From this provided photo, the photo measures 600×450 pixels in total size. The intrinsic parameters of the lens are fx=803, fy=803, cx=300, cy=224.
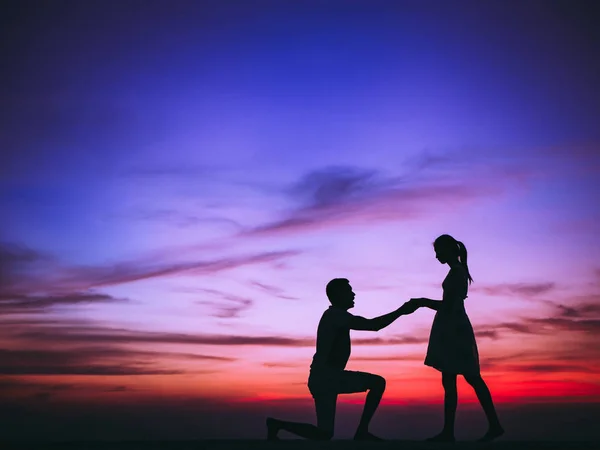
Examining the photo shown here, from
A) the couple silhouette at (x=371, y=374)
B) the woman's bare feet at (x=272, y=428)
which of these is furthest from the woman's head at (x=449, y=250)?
the woman's bare feet at (x=272, y=428)

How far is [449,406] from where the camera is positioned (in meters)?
12.0

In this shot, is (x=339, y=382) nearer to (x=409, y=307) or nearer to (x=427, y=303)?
(x=409, y=307)

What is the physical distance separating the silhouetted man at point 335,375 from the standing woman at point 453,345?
0.87m

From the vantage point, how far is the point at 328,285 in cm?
1247

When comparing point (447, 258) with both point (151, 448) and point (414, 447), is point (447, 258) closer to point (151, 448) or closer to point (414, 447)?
point (414, 447)

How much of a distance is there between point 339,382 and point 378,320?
1.16 metres

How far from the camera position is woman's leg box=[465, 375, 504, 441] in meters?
11.8

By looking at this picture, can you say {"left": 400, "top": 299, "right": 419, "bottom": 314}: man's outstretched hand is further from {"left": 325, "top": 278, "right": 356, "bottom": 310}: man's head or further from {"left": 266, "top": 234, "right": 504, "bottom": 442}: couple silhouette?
{"left": 325, "top": 278, "right": 356, "bottom": 310}: man's head

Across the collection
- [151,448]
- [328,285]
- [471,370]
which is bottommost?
[151,448]

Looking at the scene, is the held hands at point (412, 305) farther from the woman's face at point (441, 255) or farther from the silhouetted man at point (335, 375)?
the woman's face at point (441, 255)

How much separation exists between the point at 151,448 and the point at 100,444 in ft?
4.10

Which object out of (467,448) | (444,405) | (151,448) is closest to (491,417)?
(444,405)

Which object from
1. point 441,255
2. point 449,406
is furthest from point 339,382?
point 441,255

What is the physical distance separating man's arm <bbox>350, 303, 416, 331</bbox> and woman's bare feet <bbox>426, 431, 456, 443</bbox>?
5.90ft
